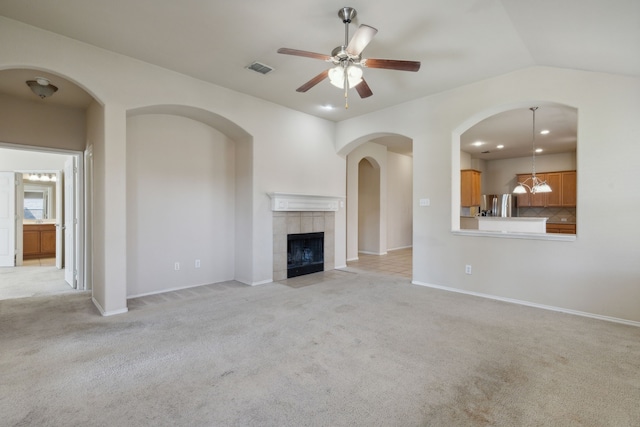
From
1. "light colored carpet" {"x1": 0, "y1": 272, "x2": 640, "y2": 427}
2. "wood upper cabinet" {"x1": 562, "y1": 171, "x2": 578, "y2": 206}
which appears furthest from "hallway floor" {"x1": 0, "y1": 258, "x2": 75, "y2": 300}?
"wood upper cabinet" {"x1": 562, "y1": 171, "x2": 578, "y2": 206}

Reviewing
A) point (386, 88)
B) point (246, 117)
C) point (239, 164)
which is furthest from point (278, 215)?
point (386, 88)

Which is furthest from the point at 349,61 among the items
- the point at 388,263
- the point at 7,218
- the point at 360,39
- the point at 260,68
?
the point at 7,218

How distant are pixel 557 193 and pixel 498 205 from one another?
1.40 m

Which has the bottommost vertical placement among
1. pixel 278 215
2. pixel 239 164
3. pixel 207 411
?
pixel 207 411

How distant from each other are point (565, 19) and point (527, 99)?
135 cm

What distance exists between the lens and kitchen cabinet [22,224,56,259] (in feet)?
24.5

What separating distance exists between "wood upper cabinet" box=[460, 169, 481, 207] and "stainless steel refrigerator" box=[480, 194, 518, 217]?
726 mm

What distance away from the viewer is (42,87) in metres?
3.62

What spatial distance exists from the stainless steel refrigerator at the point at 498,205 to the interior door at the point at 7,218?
1165cm

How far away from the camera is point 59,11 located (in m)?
2.70

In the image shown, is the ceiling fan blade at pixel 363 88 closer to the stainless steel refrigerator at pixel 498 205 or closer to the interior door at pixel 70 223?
the interior door at pixel 70 223

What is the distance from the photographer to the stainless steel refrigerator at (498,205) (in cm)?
871

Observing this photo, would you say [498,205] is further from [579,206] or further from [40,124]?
[40,124]

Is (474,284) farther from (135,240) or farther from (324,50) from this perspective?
(135,240)
